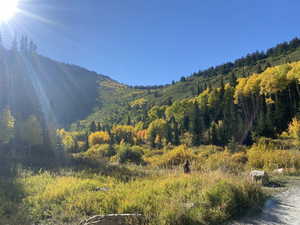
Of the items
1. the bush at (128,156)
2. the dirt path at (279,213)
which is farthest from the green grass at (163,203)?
the bush at (128,156)

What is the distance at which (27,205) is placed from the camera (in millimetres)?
7391

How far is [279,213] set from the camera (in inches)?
239

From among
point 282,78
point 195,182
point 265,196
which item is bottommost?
point 265,196

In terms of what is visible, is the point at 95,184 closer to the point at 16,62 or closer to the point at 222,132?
the point at 222,132

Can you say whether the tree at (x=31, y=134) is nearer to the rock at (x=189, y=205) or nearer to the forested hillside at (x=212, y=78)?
the rock at (x=189, y=205)

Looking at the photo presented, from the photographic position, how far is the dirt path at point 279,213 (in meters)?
5.56

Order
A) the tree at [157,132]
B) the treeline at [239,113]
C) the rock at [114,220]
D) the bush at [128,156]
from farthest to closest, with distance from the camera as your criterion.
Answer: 1. the tree at [157,132]
2. the treeline at [239,113]
3. the bush at [128,156]
4. the rock at [114,220]

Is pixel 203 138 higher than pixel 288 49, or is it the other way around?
pixel 288 49

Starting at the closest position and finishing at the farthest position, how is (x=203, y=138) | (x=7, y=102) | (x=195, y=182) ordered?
(x=195, y=182)
(x=203, y=138)
(x=7, y=102)

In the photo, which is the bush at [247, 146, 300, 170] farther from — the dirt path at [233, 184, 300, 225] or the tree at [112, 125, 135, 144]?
the tree at [112, 125, 135, 144]

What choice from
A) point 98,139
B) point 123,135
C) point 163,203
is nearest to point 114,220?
point 163,203

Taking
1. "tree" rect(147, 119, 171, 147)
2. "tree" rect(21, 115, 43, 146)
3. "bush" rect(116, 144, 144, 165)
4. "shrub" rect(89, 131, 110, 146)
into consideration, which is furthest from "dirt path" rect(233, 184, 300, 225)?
"shrub" rect(89, 131, 110, 146)

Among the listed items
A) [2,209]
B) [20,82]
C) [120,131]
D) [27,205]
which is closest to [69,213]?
[27,205]

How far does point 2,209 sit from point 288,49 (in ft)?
469
